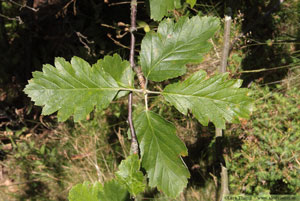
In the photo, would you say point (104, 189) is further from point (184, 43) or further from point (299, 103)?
point (299, 103)

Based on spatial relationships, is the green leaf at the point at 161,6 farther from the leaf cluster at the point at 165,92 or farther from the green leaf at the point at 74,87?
the green leaf at the point at 74,87

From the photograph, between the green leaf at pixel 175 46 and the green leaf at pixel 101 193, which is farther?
the green leaf at pixel 175 46

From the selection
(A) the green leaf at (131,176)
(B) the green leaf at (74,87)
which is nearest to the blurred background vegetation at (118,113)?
(B) the green leaf at (74,87)

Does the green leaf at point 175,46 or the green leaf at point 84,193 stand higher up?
the green leaf at point 175,46

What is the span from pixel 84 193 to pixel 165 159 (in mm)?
423

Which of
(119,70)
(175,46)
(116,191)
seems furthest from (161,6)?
(116,191)

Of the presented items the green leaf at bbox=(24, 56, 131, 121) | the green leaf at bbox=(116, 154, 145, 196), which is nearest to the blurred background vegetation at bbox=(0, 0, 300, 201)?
the green leaf at bbox=(24, 56, 131, 121)

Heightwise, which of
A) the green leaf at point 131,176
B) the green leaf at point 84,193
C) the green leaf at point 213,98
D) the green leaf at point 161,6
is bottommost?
the green leaf at point 84,193

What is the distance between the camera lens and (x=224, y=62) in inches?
71.2

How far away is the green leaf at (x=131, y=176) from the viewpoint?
1.17m

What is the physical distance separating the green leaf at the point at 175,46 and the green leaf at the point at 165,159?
292 mm

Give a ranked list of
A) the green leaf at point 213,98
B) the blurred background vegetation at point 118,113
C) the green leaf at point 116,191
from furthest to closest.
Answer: the blurred background vegetation at point 118,113
the green leaf at point 213,98
the green leaf at point 116,191

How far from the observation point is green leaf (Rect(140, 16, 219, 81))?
1373mm

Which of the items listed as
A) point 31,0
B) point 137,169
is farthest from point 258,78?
point 31,0
